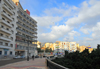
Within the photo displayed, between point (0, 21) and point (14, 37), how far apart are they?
12.7 meters

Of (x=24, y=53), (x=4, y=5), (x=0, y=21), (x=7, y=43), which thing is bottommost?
(x=24, y=53)

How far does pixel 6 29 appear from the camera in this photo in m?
Answer: 42.9

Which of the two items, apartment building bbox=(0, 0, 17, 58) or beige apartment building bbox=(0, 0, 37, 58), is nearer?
apartment building bbox=(0, 0, 17, 58)

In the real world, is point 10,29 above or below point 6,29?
above

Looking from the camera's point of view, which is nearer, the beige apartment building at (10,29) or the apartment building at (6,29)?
the apartment building at (6,29)

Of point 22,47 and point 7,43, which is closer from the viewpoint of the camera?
point 7,43

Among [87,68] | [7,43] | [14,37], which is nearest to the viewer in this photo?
[87,68]

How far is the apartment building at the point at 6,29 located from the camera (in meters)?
38.5

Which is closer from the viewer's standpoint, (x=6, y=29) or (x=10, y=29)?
(x=6, y=29)

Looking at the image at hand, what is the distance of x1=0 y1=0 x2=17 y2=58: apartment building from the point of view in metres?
38.5

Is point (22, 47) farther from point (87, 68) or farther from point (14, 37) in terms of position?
point (87, 68)

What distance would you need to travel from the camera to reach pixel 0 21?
123 ft

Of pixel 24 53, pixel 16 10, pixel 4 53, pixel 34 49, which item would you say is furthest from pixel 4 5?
pixel 34 49

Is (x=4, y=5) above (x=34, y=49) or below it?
above
